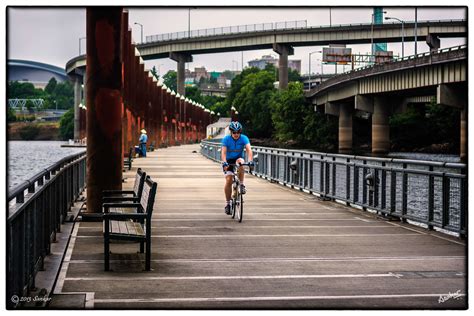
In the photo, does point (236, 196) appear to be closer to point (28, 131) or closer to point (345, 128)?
point (345, 128)

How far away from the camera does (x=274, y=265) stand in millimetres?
10203

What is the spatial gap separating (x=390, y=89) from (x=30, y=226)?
6300cm

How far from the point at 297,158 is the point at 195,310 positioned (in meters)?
17.0

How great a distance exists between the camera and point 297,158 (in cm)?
2419

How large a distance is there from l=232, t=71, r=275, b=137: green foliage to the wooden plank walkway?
426 feet

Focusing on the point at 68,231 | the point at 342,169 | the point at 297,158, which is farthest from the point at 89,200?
the point at 297,158

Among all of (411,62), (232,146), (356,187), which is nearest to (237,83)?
(411,62)


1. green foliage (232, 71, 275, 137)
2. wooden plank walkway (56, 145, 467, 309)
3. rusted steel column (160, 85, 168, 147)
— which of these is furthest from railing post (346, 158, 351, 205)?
green foliage (232, 71, 275, 137)

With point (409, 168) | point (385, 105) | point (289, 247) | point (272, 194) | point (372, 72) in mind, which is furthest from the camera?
point (385, 105)

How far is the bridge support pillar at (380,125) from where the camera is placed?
8100 centimetres

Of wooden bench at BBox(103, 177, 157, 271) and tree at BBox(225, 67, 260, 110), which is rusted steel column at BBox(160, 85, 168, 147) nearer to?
wooden bench at BBox(103, 177, 157, 271)

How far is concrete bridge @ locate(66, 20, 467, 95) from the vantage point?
102 metres
